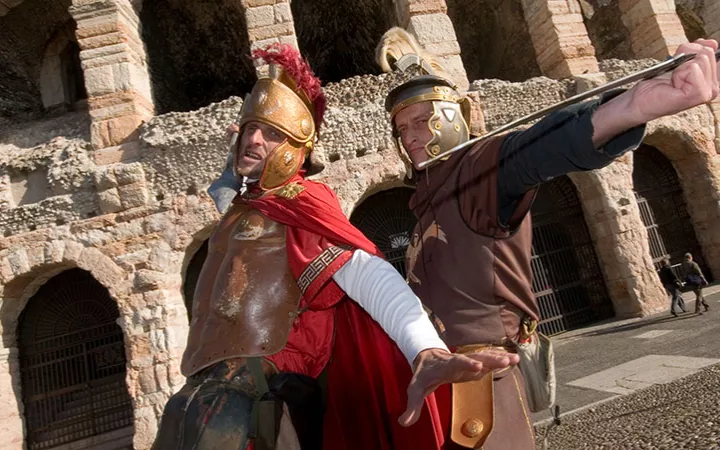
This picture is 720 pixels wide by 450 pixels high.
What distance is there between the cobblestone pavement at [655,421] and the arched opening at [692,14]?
903 cm

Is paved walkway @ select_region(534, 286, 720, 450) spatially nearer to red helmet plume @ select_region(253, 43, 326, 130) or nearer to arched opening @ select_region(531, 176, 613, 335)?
arched opening @ select_region(531, 176, 613, 335)

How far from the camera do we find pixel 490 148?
1.30 meters

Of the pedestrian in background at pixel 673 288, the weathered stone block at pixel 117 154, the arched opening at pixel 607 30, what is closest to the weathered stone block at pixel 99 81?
the weathered stone block at pixel 117 154

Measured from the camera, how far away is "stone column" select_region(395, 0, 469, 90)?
21.1 feet

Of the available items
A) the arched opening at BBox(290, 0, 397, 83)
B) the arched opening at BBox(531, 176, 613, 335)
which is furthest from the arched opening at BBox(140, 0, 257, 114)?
the arched opening at BBox(531, 176, 613, 335)

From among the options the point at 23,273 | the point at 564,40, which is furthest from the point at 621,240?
the point at 23,273

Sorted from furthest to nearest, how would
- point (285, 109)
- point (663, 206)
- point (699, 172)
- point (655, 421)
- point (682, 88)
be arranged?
point (663, 206) → point (699, 172) → point (655, 421) → point (285, 109) → point (682, 88)

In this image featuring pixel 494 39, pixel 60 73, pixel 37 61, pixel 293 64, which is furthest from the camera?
pixel 494 39

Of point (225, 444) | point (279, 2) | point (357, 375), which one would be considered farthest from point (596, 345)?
point (279, 2)

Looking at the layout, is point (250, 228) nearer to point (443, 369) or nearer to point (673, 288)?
point (443, 369)

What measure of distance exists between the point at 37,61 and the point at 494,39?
1070 centimetres

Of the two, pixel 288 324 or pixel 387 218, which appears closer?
pixel 288 324

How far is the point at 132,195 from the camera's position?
5727mm

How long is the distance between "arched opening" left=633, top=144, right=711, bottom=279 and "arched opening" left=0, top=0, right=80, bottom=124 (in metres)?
11.9
